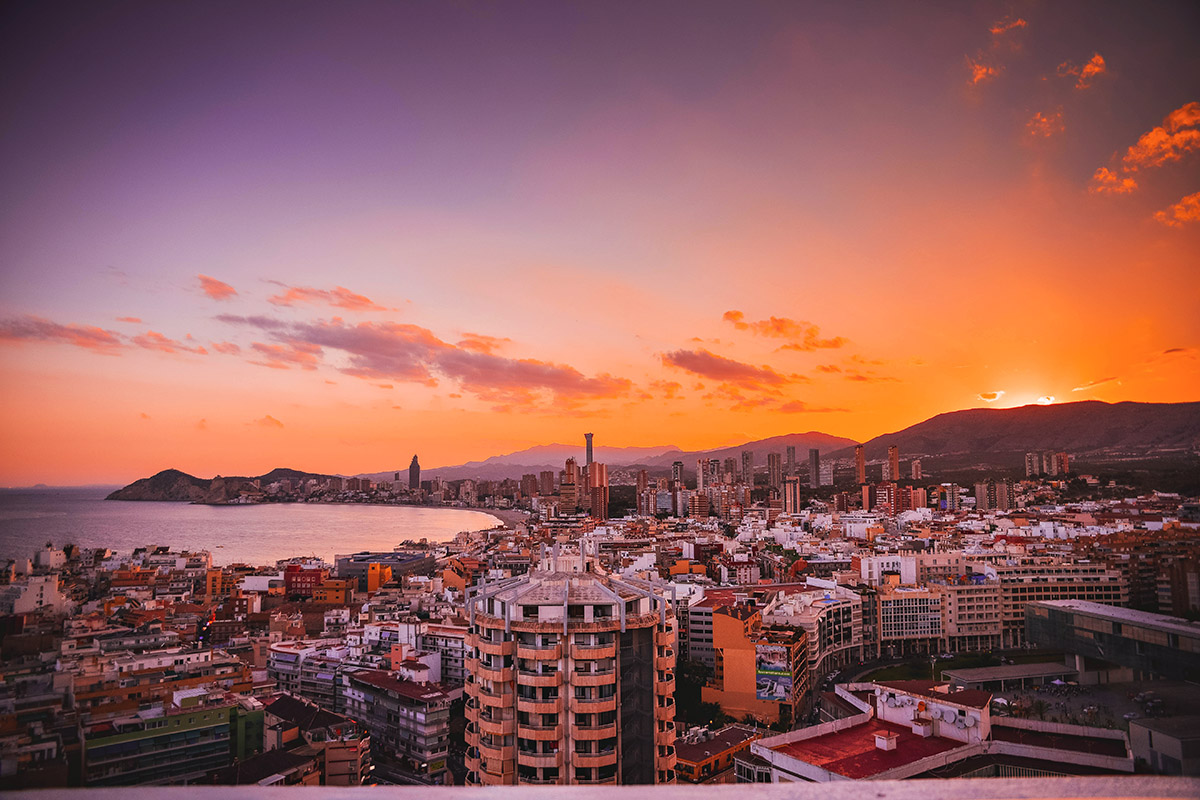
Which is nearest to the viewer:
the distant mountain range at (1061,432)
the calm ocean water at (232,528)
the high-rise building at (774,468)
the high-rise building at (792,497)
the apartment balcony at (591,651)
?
the apartment balcony at (591,651)

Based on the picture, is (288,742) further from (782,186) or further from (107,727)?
(782,186)

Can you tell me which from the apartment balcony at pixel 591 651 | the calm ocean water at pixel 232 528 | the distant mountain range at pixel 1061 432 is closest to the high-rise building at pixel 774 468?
the distant mountain range at pixel 1061 432

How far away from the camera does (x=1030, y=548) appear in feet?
45.8

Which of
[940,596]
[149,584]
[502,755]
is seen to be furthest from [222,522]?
[502,755]

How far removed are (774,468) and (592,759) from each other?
115 ft

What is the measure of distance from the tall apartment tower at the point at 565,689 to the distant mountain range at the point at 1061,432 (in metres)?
5.72

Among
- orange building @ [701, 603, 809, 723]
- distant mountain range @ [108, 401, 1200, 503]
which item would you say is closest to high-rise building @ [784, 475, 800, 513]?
distant mountain range @ [108, 401, 1200, 503]

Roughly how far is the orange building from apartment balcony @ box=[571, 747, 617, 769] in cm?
504

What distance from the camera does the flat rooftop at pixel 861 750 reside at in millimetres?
3769

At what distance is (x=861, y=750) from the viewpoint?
405 cm

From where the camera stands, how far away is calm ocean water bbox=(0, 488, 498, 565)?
20922 millimetres

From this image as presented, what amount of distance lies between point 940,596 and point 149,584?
44.1 feet

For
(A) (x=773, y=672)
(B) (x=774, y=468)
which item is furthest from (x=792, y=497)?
(A) (x=773, y=672)

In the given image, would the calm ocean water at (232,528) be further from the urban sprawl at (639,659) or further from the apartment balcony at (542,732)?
the apartment balcony at (542,732)
